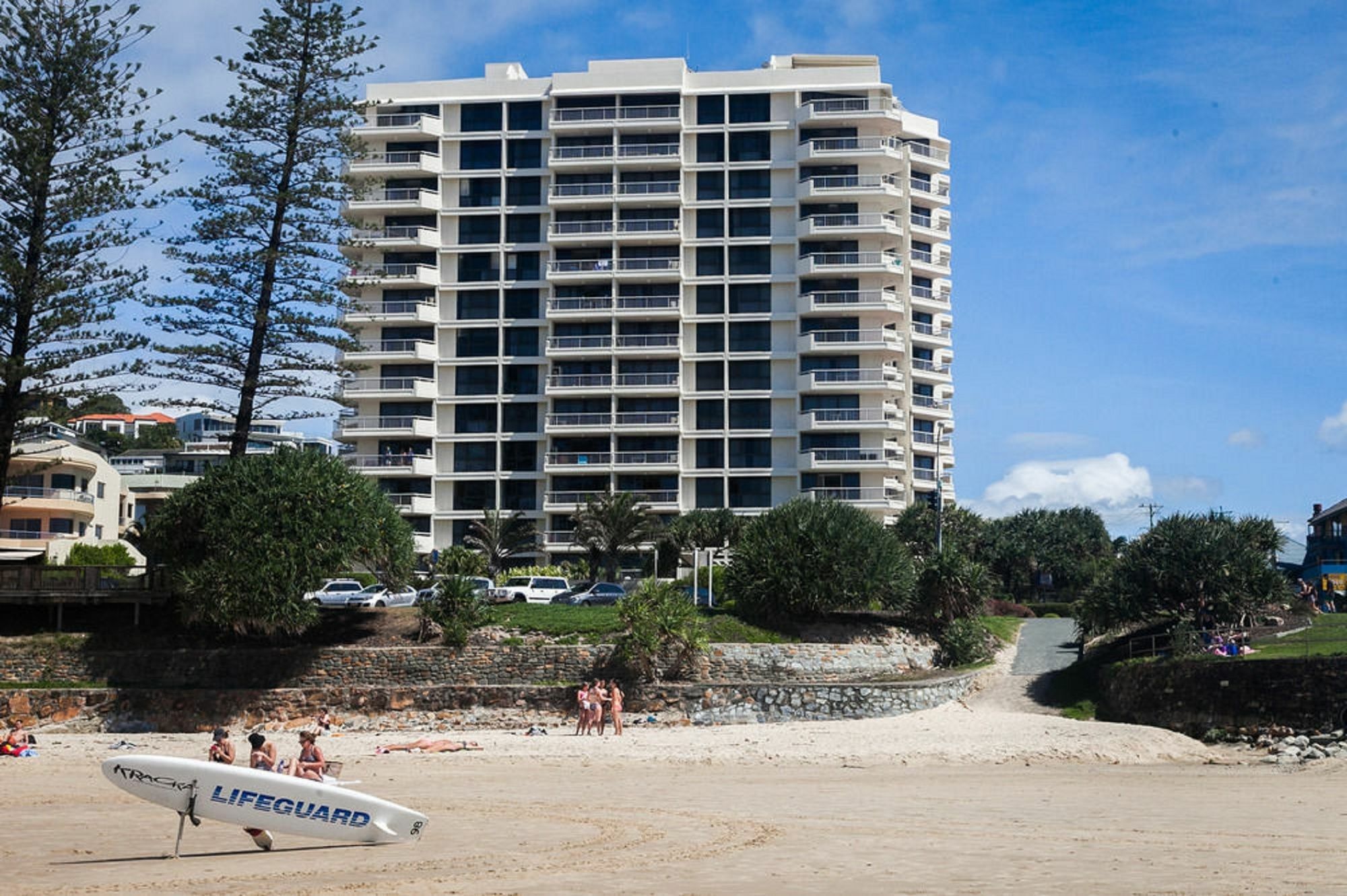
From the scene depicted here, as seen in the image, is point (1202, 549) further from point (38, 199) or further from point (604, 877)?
point (38, 199)

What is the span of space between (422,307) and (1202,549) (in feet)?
153

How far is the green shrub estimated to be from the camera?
40.6 metres

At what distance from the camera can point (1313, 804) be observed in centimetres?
2084

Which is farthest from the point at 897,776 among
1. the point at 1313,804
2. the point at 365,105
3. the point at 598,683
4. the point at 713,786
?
the point at 365,105

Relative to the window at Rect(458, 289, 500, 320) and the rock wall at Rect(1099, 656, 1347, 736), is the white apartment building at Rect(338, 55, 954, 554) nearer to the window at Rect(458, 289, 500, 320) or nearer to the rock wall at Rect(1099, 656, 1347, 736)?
the window at Rect(458, 289, 500, 320)

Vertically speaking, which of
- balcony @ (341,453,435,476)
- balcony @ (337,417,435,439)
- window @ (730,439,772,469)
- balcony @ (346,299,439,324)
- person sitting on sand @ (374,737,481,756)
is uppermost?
balcony @ (346,299,439,324)

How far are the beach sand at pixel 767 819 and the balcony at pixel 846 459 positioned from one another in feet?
122

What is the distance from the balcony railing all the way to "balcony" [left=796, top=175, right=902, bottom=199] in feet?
128

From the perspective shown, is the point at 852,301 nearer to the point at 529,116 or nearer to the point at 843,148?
the point at 843,148

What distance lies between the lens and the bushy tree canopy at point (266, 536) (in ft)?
120

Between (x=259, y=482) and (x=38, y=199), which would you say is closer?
(x=259, y=482)

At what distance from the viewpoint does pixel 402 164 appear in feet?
243

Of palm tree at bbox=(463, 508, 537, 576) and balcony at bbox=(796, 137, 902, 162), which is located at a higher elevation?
balcony at bbox=(796, 137, 902, 162)

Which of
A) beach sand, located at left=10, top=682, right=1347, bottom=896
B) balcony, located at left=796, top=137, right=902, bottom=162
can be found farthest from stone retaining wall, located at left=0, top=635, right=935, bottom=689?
balcony, located at left=796, top=137, right=902, bottom=162
